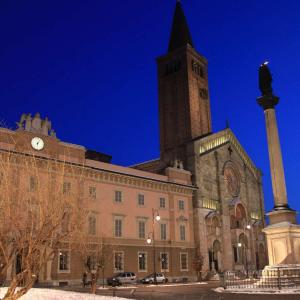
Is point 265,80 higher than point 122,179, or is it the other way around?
point 265,80

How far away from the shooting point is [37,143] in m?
43.5

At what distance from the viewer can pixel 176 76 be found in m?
74.9

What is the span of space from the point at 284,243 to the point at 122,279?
22.4 m

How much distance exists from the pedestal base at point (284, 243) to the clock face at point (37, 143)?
81.9 ft

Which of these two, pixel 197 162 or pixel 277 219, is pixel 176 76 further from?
pixel 277 219

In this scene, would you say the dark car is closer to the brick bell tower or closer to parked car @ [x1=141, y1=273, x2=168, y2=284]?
parked car @ [x1=141, y1=273, x2=168, y2=284]

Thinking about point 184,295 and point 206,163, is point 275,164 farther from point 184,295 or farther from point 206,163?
point 206,163

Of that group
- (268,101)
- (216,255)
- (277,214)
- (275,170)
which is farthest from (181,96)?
(277,214)

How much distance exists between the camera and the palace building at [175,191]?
44.7 m

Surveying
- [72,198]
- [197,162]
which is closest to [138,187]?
[197,162]

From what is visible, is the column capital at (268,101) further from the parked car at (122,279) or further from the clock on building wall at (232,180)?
the clock on building wall at (232,180)

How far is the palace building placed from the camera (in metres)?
44.7

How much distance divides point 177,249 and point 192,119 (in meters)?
23.9

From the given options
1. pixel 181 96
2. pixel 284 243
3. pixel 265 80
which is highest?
pixel 181 96
